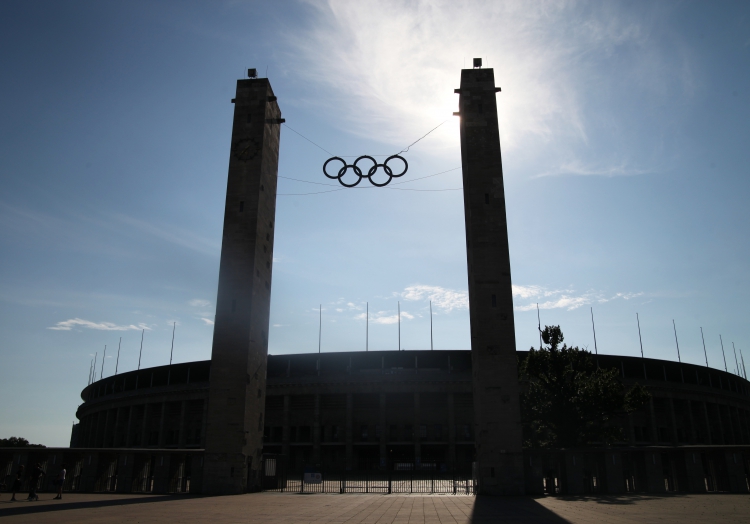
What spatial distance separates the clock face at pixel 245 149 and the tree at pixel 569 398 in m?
27.7

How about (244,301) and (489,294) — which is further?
(244,301)

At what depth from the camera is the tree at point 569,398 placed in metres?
43.9

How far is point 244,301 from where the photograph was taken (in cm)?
3862

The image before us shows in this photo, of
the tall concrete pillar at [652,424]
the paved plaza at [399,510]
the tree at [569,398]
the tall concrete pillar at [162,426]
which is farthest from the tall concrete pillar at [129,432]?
the tall concrete pillar at [652,424]

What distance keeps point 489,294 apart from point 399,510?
17.1 meters

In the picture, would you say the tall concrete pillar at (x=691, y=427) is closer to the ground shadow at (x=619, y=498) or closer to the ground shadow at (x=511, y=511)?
the ground shadow at (x=619, y=498)

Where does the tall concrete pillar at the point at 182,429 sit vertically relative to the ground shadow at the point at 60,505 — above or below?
above

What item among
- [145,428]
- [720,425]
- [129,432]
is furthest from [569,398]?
[129,432]

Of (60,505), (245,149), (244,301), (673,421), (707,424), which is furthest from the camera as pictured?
(707,424)

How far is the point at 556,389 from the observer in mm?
45312

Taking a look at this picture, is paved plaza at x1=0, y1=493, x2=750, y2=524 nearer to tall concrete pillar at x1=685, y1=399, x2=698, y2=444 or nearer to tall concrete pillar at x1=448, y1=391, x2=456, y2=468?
tall concrete pillar at x1=448, y1=391, x2=456, y2=468

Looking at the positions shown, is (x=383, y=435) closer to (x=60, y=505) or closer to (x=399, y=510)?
(x=399, y=510)

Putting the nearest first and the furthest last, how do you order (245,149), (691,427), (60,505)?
(60,505) → (245,149) → (691,427)

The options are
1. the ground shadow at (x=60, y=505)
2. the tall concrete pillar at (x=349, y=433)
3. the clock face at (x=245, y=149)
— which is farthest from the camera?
the tall concrete pillar at (x=349, y=433)
